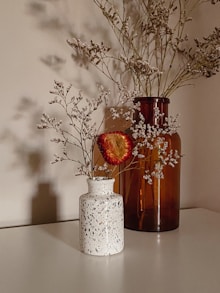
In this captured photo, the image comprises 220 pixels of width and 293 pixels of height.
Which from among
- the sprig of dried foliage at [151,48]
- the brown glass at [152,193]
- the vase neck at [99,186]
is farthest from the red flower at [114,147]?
the sprig of dried foliage at [151,48]

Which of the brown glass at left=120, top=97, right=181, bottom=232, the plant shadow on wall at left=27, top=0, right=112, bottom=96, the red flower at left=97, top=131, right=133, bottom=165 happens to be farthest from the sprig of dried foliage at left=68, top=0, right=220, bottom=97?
the red flower at left=97, top=131, right=133, bottom=165

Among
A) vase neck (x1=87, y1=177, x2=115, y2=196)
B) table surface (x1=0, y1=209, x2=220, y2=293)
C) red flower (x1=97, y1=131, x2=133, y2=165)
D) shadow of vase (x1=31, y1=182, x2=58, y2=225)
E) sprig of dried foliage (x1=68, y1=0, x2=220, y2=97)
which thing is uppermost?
sprig of dried foliage (x1=68, y1=0, x2=220, y2=97)

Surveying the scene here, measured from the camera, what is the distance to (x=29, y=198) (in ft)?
3.54

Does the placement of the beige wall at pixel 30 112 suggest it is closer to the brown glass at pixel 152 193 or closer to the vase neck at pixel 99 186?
the brown glass at pixel 152 193

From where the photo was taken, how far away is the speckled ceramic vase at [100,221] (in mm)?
798

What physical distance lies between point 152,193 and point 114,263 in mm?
299

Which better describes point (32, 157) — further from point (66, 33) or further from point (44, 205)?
point (66, 33)

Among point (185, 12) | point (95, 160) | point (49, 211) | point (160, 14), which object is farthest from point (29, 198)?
point (185, 12)

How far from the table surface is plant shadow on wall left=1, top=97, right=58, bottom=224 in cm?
10

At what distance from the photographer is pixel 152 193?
39.9 inches

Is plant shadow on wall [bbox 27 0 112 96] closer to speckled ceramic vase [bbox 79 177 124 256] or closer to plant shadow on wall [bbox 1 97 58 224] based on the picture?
plant shadow on wall [bbox 1 97 58 224]

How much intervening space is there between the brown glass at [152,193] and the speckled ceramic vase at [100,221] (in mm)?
186

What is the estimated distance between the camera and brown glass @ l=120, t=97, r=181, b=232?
99 cm

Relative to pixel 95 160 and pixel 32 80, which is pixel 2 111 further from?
pixel 95 160
